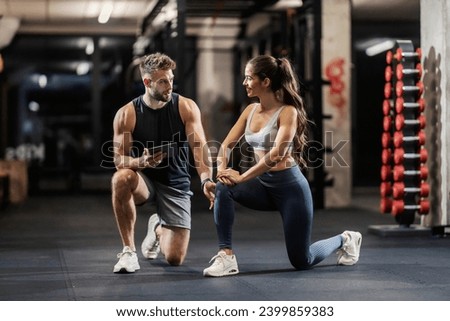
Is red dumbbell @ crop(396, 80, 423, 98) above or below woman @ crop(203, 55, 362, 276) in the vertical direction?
above

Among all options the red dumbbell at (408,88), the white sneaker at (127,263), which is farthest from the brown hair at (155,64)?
the red dumbbell at (408,88)

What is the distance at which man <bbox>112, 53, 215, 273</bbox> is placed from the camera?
17.4ft

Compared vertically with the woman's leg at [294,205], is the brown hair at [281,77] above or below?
above

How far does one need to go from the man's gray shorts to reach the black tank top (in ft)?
0.16

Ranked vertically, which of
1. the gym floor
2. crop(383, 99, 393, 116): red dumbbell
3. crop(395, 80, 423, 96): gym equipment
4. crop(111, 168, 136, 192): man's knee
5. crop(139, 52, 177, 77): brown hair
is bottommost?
the gym floor

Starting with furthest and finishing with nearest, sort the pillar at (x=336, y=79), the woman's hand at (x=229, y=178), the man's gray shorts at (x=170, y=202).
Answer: the pillar at (x=336, y=79)
the man's gray shorts at (x=170, y=202)
the woman's hand at (x=229, y=178)

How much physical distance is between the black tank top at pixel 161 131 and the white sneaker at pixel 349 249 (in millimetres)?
1228

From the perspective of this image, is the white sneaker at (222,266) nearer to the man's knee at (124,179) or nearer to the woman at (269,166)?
the woman at (269,166)

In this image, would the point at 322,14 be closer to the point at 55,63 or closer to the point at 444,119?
the point at 444,119

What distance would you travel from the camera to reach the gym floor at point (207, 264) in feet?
15.3

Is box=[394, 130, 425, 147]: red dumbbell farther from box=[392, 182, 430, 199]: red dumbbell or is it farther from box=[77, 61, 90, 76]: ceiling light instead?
box=[77, 61, 90, 76]: ceiling light

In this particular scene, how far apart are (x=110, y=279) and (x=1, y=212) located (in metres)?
5.94

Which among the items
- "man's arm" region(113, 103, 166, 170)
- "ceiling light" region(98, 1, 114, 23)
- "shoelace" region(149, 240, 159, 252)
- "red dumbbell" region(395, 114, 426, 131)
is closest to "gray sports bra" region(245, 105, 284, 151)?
"man's arm" region(113, 103, 166, 170)

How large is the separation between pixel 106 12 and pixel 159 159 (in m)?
11.8
